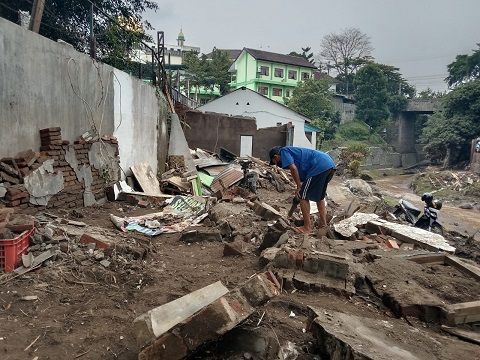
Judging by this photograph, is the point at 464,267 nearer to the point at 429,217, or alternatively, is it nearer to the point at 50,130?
the point at 429,217

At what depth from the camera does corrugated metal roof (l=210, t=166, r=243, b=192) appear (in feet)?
34.6

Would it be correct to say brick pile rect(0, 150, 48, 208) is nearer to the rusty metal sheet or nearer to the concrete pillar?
the rusty metal sheet

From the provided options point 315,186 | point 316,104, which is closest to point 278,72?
point 316,104

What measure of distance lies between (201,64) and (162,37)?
76.7 ft

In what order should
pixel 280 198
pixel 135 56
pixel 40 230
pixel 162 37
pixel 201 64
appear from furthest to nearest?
pixel 201 64, pixel 162 37, pixel 135 56, pixel 280 198, pixel 40 230

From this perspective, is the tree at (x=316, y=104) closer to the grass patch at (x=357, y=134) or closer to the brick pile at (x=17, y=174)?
the grass patch at (x=357, y=134)

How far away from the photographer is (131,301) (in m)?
3.50

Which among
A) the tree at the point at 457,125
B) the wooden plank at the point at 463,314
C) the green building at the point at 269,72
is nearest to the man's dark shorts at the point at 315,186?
the wooden plank at the point at 463,314

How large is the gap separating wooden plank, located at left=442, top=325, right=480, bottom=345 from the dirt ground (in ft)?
0.25

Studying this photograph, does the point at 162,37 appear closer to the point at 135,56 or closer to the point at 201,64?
the point at 135,56

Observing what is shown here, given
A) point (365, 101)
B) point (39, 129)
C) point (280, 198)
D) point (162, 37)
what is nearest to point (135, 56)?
point (162, 37)

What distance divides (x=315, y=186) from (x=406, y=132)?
41.8 metres

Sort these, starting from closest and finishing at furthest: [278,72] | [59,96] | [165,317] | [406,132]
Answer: [165,317]
[59,96]
[406,132]
[278,72]

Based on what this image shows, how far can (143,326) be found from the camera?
232 centimetres
